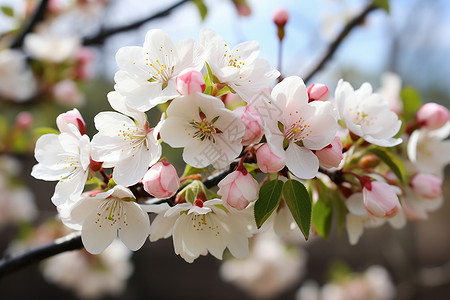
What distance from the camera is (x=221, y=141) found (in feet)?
2.48

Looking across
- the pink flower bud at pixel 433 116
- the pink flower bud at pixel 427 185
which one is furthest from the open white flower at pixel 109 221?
the pink flower bud at pixel 433 116

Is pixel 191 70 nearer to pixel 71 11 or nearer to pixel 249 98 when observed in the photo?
pixel 249 98

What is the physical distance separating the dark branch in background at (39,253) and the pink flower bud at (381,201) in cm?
64

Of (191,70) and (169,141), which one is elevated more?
(191,70)

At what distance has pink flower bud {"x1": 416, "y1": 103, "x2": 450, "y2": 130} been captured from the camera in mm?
1151

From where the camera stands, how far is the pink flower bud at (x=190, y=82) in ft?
2.24

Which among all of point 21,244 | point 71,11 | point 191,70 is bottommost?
point 21,244

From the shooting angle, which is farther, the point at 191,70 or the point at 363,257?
the point at 363,257

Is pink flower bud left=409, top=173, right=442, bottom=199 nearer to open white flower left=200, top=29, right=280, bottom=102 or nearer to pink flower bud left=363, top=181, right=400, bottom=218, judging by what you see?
pink flower bud left=363, top=181, right=400, bottom=218

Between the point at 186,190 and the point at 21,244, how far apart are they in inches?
100

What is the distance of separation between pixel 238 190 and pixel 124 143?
253 millimetres

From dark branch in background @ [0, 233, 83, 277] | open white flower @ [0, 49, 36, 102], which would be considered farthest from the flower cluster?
open white flower @ [0, 49, 36, 102]

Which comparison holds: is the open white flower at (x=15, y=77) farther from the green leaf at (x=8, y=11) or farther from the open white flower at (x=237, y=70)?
the open white flower at (x=237, y=70)

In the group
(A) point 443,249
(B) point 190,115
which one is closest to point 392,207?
(B) point 190,115
